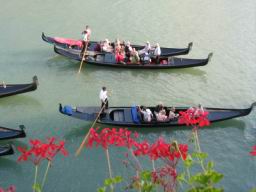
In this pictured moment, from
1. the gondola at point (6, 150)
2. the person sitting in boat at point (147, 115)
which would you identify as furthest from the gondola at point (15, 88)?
the person sitting in boat at point (147, 115)

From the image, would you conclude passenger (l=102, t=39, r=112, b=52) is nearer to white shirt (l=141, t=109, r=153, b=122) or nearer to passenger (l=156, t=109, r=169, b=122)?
white shirt (l=141, t=109, r=153, b=122)

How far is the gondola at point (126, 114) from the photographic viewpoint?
36.5 ft

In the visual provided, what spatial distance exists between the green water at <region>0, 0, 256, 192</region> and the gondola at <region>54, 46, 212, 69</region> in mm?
285

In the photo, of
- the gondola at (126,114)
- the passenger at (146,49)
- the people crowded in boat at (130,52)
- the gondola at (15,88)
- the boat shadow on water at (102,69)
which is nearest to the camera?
the gondola at (126,114)

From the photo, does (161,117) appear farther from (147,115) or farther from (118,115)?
(118,115)

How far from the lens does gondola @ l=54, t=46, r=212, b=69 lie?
46.4ft

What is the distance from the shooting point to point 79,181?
977cm

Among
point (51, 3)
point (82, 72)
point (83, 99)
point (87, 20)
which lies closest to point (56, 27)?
point (87, 20)

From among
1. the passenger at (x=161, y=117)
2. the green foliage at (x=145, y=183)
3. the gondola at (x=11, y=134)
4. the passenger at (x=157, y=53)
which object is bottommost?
the green foliage at (x=145, y=183)

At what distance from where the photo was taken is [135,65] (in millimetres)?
14188

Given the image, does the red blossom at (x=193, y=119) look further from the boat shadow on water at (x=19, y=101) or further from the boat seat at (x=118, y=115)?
the boat shadow on water at (x=19, y=101)

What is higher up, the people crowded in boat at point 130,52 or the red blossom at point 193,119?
the people crowded in boat at point 130,52

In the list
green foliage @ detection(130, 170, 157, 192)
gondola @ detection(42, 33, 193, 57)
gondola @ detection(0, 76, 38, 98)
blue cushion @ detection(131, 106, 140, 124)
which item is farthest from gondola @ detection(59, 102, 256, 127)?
green foliage @ detection(130, 170, 157, 192)

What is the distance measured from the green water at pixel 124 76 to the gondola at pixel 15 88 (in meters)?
0.34
